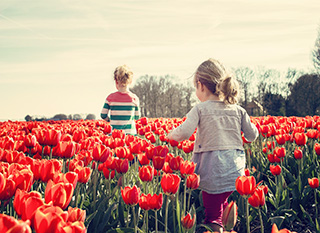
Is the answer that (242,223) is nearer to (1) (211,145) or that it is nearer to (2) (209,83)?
(1) (211,145)

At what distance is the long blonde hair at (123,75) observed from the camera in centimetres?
648

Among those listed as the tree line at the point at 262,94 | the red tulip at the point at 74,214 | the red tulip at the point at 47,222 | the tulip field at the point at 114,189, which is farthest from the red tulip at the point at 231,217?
the tree line at the point at 262,94

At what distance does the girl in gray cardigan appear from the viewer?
3.70 m

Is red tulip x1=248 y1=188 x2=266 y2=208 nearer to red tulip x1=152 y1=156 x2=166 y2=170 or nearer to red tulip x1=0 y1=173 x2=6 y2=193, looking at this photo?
red tulip x1=152 y1=156 x2=166 y2=170

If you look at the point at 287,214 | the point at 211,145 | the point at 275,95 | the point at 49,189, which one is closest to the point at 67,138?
the point at 211,145

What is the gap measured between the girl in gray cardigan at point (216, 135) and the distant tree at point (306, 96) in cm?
3162

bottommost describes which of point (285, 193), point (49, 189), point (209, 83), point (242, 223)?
point (242, 223)

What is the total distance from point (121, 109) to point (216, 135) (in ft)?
10.5

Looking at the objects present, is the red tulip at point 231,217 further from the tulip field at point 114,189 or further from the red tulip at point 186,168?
the red tulip at point 186,168

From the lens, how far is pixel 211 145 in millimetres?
3807

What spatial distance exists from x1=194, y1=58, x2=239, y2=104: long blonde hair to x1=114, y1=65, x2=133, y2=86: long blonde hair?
266cm

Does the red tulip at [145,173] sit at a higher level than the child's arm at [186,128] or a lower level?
lower

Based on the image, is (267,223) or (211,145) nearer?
(211,145)

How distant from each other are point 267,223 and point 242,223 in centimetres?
30
